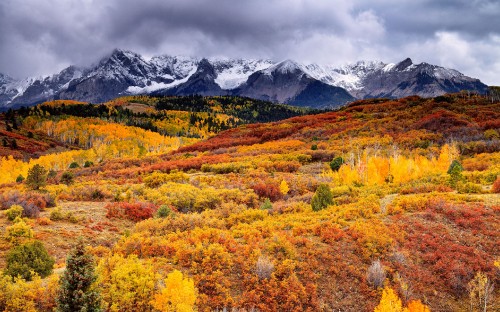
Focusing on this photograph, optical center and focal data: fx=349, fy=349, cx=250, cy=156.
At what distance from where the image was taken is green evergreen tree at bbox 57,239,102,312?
8609mm

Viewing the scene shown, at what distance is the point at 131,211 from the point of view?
22375mm

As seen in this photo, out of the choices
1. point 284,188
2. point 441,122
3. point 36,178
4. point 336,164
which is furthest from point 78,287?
point 441,122

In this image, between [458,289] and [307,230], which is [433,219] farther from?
[307,230]

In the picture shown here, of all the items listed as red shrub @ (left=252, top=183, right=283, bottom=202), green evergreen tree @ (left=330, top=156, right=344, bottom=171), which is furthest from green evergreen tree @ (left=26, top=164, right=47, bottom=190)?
green evergreen tree @ (left=330, top=156, right=344, bottom=171)

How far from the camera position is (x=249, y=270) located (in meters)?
12.7

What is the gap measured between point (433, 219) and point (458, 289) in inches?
191

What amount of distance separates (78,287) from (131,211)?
552 inches

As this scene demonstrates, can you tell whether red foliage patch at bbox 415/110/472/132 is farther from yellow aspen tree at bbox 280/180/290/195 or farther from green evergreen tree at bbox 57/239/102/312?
→ green evergreen tree at bbox 57/239/102/312

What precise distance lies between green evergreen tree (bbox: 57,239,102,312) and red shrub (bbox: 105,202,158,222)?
13.1 meters

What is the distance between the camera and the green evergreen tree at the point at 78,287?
28.2ft

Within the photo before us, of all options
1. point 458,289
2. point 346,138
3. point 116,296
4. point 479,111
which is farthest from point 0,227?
point 479,111

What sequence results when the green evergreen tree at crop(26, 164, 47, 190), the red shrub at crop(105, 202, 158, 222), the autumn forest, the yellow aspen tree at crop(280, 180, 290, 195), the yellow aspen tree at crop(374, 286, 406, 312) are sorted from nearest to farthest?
1. the autumn forest
2. the yellow aspen tree at crop(374, 286, 406, 312)
3. the red shrub at crop(105, 202, 158, 222)
4. the green evergreen tree at crop(26, 164, 47, 190)
5. the yellow aspen tree at crop(280, 180, 290, 195)

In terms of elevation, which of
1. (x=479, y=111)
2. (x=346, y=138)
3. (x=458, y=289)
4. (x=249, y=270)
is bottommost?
(x=458, y=289)

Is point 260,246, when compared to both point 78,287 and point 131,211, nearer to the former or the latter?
point 78,287
